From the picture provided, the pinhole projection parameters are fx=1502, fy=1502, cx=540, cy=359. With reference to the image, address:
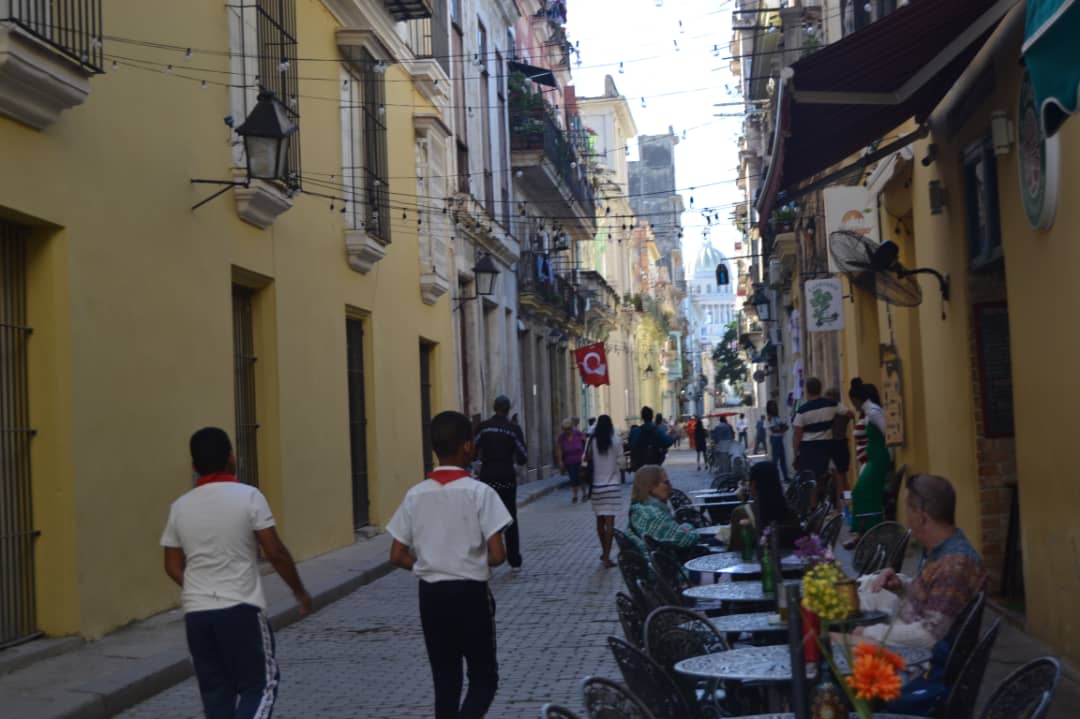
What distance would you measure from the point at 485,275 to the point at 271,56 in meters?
10.6

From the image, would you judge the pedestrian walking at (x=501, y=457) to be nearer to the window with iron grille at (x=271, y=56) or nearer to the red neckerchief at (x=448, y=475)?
the window with iron grille at (x=271, y=56)

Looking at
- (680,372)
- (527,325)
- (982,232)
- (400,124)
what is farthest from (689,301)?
(982,232)

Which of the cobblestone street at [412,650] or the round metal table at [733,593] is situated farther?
the cobblestone street at [412,650]

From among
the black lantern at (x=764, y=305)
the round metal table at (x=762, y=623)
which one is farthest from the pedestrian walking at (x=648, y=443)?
the black lantern at (x=764, y=305)

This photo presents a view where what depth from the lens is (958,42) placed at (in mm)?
9547

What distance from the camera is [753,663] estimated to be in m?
5.39

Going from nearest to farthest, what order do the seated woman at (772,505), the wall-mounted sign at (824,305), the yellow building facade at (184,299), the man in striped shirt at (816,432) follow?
the seated woman at (772,505), the yellow building facade at (184,299), the man in striped shirt at (816,432), the wall-mounted sign at (824,305)

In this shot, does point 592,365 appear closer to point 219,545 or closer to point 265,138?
point 265,138

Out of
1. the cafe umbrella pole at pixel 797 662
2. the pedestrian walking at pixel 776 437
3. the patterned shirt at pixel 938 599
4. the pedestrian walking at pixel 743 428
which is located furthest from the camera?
the pedestrian walking at pixel 743 428

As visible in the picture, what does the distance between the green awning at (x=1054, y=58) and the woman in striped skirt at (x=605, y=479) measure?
33.2ft

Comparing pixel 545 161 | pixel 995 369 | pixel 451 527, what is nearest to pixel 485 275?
pixel 545 161

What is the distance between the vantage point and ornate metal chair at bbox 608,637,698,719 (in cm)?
456

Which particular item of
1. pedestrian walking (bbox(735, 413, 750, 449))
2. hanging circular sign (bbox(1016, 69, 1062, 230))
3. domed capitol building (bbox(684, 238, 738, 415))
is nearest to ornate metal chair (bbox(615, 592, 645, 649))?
hanging circular sign (bbox(1016, 69, 1062, 230))

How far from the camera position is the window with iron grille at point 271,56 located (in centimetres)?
1415
